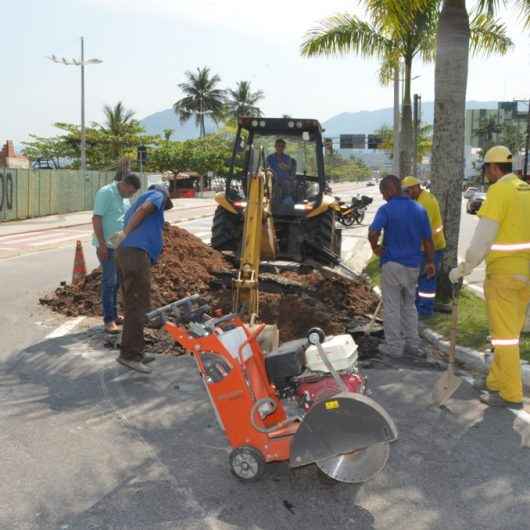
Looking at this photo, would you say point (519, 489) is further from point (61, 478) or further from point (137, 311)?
point (137, 311)

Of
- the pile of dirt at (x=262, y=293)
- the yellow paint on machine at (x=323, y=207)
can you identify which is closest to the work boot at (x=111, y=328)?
the pile of dirt at (x=262, y=293)

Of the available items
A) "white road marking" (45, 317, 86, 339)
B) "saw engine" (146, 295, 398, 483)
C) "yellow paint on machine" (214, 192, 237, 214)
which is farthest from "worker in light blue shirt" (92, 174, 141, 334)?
"yellow paint on machine" (214, 192, 237, 214)

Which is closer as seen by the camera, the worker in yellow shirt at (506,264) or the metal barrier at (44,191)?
the worker in yellow shirt at (506,264)

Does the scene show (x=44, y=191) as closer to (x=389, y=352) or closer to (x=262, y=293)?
(x=262, y=293)

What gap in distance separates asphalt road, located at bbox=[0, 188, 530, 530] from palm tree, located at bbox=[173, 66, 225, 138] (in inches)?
3062

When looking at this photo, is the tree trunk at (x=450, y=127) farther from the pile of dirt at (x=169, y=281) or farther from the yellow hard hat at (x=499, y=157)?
the yellow hard hat at (x=499, y=157)

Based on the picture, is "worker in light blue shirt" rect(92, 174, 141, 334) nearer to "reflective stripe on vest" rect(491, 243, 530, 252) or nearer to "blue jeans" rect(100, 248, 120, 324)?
"blue jeans" rect(100, 248, 120, 324)

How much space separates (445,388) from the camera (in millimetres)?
5668

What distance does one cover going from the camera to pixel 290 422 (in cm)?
425

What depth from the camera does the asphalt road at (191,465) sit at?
12.3 ft

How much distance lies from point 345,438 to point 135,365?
10.1 feet

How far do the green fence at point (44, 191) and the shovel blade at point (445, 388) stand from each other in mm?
23872

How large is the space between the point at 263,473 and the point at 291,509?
370 millimetres

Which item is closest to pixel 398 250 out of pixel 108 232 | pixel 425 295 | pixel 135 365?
pixel 425 295
